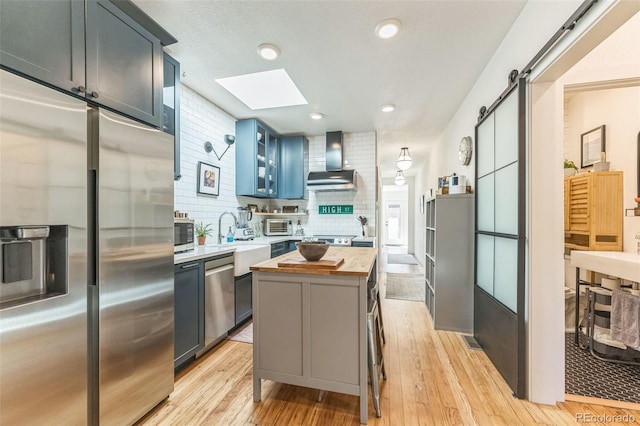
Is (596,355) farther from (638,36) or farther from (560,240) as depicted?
(638,36)

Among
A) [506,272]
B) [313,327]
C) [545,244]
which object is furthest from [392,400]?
[545,244]

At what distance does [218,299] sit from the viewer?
2430 millimetres

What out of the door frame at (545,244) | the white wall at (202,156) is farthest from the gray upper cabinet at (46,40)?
the door frame at (545,244)

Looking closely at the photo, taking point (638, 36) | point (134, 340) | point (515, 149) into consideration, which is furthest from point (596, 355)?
point (134, 340)

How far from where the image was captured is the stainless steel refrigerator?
1.02m

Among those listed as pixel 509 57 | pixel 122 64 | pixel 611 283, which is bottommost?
pixel 611 283

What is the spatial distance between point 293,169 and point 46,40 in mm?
3530

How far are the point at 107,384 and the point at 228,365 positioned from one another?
0.98m

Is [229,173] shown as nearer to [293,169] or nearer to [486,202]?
[293,169]

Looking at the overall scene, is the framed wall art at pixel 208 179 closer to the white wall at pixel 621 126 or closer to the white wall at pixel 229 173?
the white wall at pixel 229 173

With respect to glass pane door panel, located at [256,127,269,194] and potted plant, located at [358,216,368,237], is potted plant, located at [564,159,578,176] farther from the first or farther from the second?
glass pane door panel, located at [256,127,269,194]

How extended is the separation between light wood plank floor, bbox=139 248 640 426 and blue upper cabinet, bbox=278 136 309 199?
111 inches

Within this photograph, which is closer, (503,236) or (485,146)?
(503,236)

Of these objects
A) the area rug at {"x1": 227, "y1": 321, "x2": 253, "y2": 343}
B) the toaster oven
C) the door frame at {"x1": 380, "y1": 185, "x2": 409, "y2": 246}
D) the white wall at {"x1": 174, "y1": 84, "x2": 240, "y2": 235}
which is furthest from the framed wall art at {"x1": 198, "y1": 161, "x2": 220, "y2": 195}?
the door frame at {"x1": 380, "y1": 185, "x2": 409, "y2": 246}
